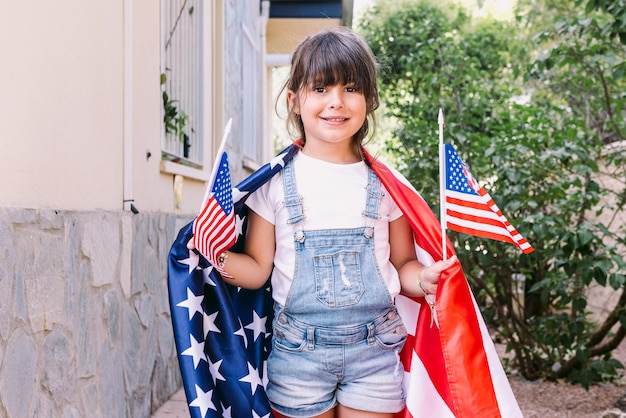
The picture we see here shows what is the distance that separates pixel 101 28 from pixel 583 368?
397 cm

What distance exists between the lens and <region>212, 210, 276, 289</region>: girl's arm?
2.39 metres

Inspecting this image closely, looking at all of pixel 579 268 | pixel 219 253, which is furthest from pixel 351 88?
pixel 579 268

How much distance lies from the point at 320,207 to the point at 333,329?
14.9 inches

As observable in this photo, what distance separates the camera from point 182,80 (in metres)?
5.16

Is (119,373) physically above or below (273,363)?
below

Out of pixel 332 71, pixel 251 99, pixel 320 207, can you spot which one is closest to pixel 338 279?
pixel 320 207

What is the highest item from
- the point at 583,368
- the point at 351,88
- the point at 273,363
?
the point at 351,88

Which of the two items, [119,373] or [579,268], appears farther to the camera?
[579,268]

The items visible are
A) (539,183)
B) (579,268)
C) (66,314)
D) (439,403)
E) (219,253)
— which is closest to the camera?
(219,253)

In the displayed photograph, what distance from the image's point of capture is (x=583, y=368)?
5.33 meters

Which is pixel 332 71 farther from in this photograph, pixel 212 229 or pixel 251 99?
pixel 251 99

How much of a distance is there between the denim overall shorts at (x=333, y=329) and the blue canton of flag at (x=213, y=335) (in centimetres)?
11

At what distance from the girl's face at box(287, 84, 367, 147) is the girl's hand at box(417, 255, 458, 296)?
0.49 m

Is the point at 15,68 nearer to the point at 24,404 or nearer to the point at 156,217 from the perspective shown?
the point at 24,404
